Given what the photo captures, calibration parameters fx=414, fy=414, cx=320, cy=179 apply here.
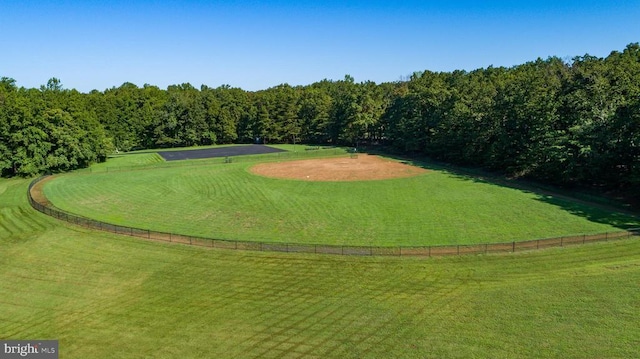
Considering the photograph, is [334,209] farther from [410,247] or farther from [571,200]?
[571,200]

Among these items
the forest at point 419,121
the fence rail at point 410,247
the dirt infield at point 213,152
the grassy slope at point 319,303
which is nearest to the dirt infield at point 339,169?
the forest at point 419,121

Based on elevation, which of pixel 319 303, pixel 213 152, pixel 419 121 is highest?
pixel 419 121

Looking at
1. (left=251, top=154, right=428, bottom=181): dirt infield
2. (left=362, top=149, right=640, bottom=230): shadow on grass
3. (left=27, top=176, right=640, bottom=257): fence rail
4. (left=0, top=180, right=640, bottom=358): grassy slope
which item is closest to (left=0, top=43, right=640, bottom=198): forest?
(left=362, top=149, right=640, bottom=230): shadow on grass

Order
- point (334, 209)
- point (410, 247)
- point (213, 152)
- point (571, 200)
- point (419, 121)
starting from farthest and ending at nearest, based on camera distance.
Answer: point (213, 152) < point (419, 121) < point (571, 200) < point (334, 209) < point (410, 247)

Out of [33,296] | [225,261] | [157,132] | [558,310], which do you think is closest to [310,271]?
[225,261]

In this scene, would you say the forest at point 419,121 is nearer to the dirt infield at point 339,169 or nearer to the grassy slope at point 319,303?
the dirt infield at point 339,169

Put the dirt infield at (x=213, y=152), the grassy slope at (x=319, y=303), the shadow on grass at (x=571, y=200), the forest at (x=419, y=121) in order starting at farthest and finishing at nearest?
the dirt infield at (x=213, y=152) < the forest at (x=419, y=121) < the shadow on grass at (x=571, y=200) < the grassy slope at (x=319, y=303)

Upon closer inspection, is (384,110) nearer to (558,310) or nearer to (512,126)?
(512,126)

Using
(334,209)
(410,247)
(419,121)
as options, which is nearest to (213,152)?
(419,121)
